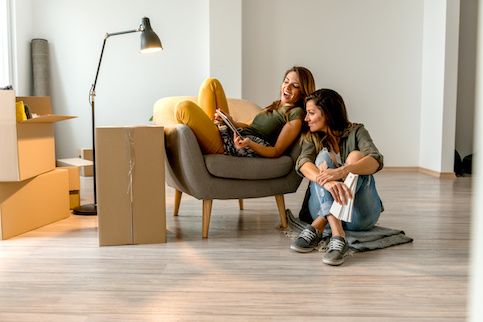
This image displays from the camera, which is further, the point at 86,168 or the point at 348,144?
the point at 86,168

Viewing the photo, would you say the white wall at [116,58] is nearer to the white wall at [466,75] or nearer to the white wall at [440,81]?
the white wall at [440,81]

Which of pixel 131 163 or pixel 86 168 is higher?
pixel 131 163

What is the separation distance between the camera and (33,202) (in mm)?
2975

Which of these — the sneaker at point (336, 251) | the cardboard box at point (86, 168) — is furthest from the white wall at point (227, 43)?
the sneaker at point (336, 251)

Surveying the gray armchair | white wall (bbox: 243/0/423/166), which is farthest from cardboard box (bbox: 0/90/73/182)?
white wall (bbox: 243/0/423/166)

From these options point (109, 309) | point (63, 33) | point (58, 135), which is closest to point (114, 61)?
point (63, 33)

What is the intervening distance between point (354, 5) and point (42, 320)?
5.05 meters

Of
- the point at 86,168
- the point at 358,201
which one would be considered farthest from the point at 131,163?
the point at 86,168

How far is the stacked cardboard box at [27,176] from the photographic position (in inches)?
107

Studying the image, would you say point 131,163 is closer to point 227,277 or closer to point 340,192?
point 227,277

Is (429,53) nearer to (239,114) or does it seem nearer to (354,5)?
(354,5)

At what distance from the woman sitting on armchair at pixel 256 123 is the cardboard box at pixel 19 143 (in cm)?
85

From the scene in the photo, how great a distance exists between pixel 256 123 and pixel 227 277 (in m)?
1.11

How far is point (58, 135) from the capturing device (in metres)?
5.77
